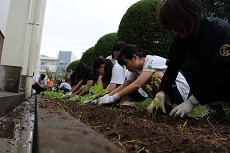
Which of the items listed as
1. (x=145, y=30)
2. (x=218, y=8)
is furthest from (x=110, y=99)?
(x=218, y=8)

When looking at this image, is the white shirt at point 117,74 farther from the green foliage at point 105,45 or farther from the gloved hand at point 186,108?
the green foliage at point 105,45

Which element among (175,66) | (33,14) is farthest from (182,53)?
(33,14)

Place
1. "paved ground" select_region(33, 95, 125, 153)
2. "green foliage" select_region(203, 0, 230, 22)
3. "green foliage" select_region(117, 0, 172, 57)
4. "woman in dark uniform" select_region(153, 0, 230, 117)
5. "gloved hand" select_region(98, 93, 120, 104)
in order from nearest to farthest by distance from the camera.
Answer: "paved ground" select_region(33, 95, 125, 153)
"woman in dark uniform" select_region(153, 0, 230, 117)
"gloved hand" select_region(98, 93, 120, 104)
"green foliage" select_region(117, 0, 172, 57)
"green foliage" select_region(203, 0, 230, 22)

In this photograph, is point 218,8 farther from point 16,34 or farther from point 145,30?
point 16,34

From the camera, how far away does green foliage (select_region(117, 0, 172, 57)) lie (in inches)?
246

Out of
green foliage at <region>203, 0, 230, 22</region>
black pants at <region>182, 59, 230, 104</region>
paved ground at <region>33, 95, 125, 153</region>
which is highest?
green foliage at <region>203, 0, 230, 22</region>

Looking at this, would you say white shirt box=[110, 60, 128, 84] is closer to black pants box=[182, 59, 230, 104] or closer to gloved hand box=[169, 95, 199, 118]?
black pants box=[182, 59, 230, 104]

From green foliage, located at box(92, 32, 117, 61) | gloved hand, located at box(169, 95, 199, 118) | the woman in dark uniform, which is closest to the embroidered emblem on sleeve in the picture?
the woman in dark uniform

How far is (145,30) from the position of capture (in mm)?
6438

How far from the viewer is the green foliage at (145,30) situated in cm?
625

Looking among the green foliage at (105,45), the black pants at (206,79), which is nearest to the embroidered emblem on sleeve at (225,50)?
the black pants at (206,79)

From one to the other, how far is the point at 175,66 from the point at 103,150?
74.8 inches

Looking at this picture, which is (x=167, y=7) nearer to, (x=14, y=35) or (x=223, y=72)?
(x=223, y=72)

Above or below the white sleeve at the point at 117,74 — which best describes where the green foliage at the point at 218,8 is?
above
